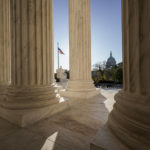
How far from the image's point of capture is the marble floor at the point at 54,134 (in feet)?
17.4

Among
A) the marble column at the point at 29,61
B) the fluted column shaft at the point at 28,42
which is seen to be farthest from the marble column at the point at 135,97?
the fluted column shaft at the point at 28,42

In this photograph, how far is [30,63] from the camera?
9.23 metres

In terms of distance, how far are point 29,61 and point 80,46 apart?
34.1 ft

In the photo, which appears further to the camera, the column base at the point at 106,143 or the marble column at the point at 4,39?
the marble column at the point at 4,39

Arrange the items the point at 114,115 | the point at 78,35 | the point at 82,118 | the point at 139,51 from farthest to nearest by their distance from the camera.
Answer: the point at 78,35 → the point at 82,118 → the point at 114,115 → the point at 139,51

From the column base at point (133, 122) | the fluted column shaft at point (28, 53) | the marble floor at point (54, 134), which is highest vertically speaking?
the fluted column shaft at point (28, 53)

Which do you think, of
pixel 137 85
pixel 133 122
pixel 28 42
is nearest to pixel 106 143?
pixel 133 122

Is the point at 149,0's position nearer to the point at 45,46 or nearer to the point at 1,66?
the point at 45,46

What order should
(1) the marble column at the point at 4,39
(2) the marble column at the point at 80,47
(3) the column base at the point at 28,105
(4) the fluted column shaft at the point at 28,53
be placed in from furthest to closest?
(2) the marble column at the point at 80,47, (1) the marble column at the point at 4,39, (4) the fluted column shaft at the point at 28,53, (3) the column base at the point at 28,105

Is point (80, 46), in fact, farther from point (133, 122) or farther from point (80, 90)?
point (133, 122)

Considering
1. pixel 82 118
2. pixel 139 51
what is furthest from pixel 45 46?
pixel 139 51

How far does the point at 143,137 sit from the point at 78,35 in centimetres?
1647

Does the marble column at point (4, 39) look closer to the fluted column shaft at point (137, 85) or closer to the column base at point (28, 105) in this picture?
the column base at point (28, 105)

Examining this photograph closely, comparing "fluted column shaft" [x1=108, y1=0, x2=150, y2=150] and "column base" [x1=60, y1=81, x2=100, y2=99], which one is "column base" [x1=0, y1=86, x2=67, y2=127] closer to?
"fluted column shaft" [x1=108, y1=0, x2=150, y2=150]
